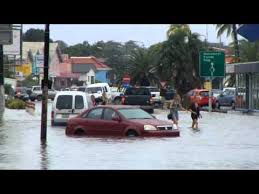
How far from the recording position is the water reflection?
18000 millimetres

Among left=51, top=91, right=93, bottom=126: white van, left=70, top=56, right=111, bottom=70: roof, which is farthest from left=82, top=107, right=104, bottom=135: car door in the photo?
left=70, top=56, right=111, bottom=70: roof

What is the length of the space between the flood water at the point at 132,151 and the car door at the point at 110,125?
585mm

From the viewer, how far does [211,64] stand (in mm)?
53750

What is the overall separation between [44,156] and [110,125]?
601cm

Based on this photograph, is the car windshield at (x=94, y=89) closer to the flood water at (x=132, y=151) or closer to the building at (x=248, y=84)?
the building at (x=248, y=84)

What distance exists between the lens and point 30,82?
362 ft

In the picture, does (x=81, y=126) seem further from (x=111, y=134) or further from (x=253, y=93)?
(x=253, y=93)

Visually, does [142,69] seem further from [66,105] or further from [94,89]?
[66,105]

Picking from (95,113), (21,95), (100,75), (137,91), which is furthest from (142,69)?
(100,75)

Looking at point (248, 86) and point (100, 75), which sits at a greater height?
point (100, 75)

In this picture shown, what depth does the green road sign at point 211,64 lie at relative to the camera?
53656 mm
